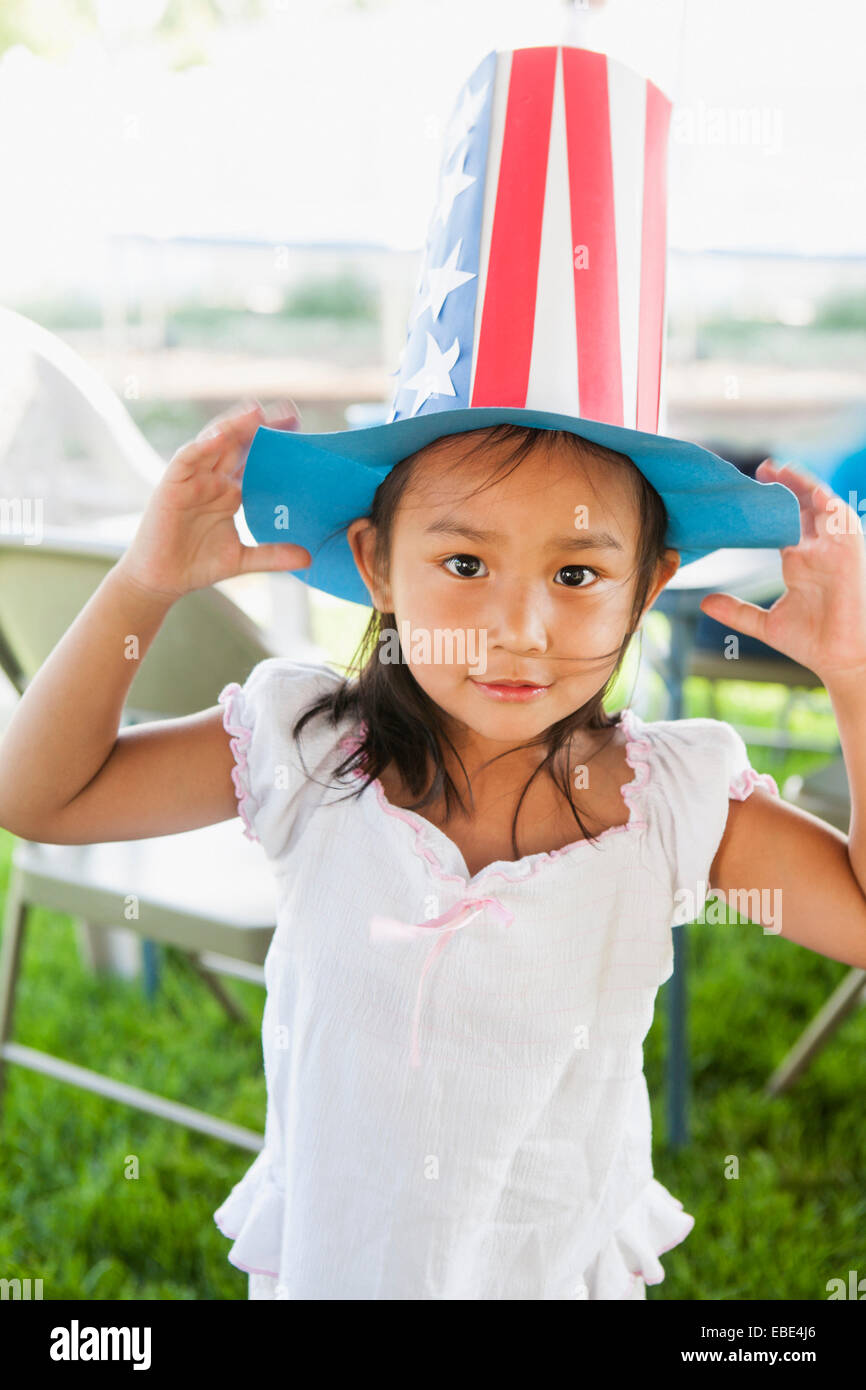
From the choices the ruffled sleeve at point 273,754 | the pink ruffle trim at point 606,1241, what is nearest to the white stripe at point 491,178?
the ruffled sleeve at point 273,754

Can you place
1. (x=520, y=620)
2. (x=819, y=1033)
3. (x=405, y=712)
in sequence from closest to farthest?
1. (x=520, y=620)
2. (x=405, y=712)
3. (x=819, y=1033)

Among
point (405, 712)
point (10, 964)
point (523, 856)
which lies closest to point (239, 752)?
point (405, 712)

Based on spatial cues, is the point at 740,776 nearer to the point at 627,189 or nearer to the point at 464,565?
the point at 464,565

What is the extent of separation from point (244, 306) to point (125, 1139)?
9661 millimetres

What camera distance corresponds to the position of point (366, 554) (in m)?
1.19

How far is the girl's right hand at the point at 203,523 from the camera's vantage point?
3.63ft

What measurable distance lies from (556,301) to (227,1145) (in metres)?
1.73

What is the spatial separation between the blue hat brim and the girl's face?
0.13 ft

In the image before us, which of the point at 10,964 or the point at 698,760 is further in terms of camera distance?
the point at 10,964

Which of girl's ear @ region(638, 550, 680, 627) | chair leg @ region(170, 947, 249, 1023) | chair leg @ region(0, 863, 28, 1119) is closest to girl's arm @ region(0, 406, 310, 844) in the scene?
girl's ear @ region(638, 550, 680, 627)

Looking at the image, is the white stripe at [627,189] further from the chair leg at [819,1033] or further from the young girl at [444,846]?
the chair leg at [819,1033]

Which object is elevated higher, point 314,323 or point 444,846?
point 314,323

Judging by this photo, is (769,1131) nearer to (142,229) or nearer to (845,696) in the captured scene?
(845,696)

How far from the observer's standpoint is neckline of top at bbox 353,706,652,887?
1131 mm
